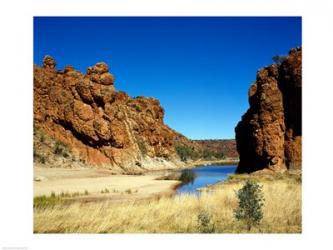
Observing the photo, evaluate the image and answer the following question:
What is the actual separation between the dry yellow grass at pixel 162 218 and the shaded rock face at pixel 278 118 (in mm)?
20693

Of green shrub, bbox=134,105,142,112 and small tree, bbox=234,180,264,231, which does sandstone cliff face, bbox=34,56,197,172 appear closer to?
green shrub, bbox=134,105,142,112

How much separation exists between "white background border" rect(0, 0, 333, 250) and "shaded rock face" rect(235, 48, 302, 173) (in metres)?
23.7

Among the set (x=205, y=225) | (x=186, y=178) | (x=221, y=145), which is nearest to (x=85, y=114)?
(x=186, y=178)

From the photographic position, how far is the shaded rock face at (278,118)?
3475 cm

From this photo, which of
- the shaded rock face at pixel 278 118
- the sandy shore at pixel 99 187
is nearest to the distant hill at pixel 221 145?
the shaded rock face at pixel 278 118

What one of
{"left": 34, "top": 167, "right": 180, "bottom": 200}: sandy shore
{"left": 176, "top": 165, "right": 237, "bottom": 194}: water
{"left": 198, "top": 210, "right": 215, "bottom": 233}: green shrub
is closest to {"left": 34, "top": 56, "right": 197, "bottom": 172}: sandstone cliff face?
{"left": 176, "top": 165, "right": 237, "bottom": 194}: water

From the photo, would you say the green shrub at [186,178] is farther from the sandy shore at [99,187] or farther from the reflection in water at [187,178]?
the sandy shore at [99,187]

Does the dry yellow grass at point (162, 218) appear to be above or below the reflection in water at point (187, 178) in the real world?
above

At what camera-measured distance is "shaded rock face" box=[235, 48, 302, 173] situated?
34750 mm
